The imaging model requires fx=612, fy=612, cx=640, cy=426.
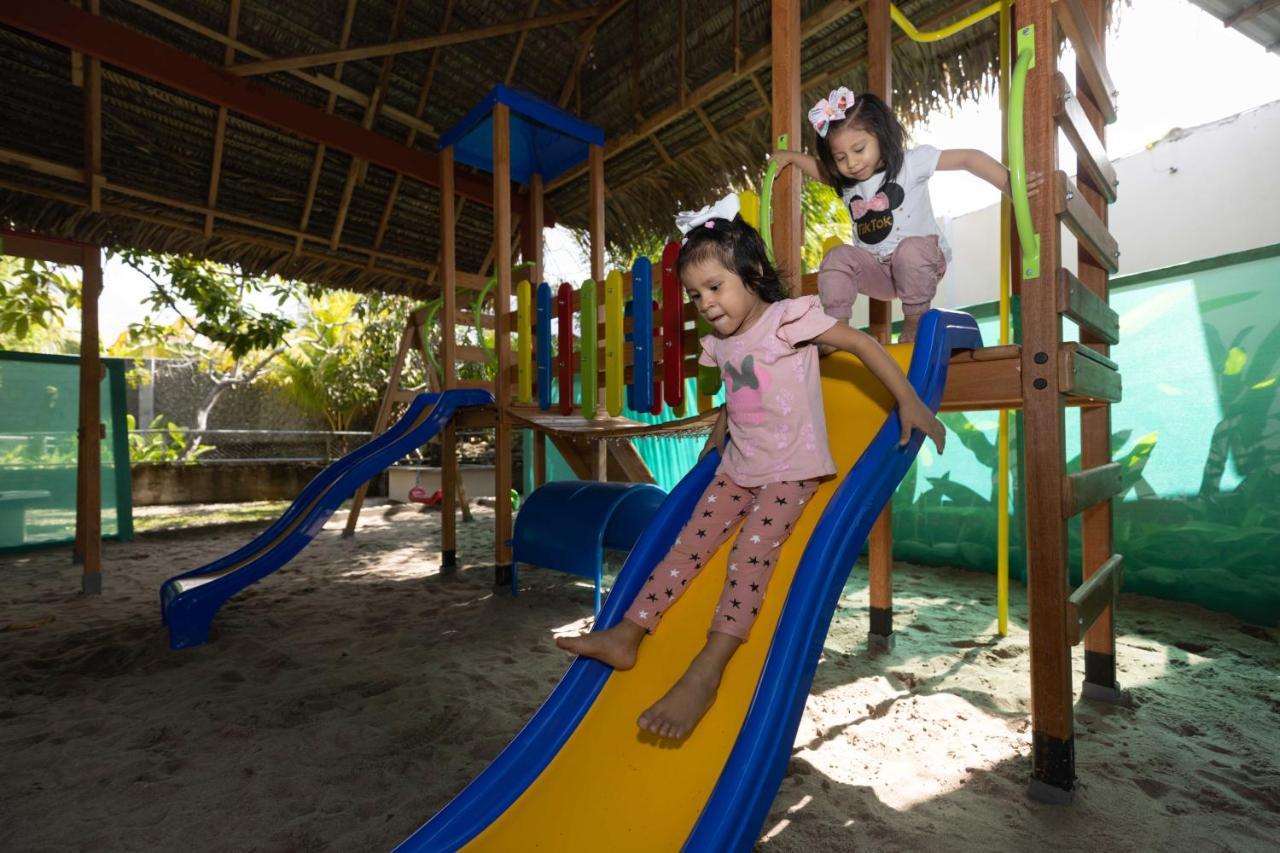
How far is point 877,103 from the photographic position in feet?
7.66

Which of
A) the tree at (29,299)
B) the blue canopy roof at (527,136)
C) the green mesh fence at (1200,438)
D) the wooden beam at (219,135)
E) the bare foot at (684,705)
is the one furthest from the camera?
the tree at (29,299)

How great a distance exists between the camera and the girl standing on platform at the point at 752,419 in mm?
1815

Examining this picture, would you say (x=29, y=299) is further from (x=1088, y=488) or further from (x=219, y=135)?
(x=1088, y=488)

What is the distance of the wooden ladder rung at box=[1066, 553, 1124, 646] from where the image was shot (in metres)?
1.96

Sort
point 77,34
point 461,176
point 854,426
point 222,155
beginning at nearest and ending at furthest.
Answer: point 854,426, point 77,34, point 222,155, point 461,176

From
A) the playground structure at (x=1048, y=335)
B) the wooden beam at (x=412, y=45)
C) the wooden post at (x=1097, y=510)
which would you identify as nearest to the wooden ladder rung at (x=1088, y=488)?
the playground structure at (x=1048, y=335)

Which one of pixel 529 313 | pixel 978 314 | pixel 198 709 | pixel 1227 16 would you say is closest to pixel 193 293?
pixel 529 313

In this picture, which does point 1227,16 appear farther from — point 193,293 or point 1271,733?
point 193,293

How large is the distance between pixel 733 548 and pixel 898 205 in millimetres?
1549

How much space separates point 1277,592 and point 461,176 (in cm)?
712

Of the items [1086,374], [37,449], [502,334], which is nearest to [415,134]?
[502,334]

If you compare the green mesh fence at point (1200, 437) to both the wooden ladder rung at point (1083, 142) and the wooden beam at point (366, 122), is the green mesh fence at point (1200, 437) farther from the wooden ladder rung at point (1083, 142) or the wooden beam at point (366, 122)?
the wooden beam at point (366, 122)

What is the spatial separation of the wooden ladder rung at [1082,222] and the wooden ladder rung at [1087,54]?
2.00 ft

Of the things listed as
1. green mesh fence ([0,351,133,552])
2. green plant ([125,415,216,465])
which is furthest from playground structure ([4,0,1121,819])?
green plant ([125,415,216,465])
